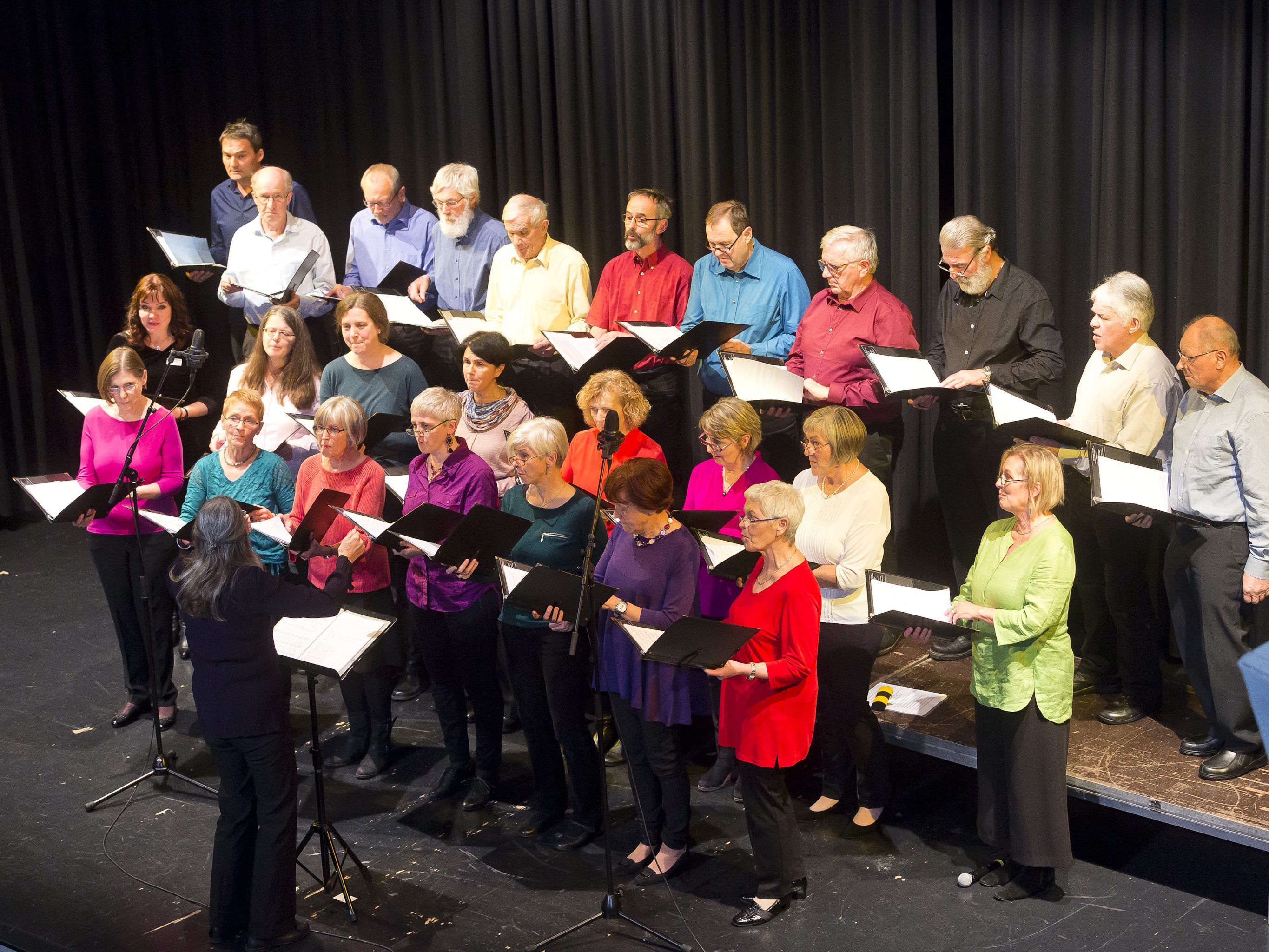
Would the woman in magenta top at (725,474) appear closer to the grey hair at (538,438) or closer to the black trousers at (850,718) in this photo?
the black trousers at (850,718)

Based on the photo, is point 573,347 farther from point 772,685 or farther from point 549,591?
point 772,685

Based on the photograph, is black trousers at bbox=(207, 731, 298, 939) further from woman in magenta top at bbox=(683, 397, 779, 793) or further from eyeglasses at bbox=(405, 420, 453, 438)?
woman in magenta top at bbox=(683, 397, 779, 793)

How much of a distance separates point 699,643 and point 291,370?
9.27ft

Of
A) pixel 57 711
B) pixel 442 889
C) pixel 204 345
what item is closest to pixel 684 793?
pixel 442 889

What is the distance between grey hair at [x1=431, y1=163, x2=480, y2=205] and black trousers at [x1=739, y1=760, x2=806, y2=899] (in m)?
3.20

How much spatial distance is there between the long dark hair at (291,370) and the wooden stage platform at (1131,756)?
2650 millimetres

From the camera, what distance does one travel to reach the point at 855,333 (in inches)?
189

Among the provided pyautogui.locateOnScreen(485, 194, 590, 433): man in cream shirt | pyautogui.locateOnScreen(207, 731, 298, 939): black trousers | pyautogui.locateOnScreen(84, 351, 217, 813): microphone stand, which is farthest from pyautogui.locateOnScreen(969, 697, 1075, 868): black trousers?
pyautogui.locateOnScreen(485, 194, 590, 433): man in cream shirt

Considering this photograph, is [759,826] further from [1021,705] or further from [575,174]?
[575,174]

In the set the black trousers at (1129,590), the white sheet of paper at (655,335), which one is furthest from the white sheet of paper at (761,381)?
the black trousers at (1129,590)

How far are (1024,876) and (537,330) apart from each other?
118 inches

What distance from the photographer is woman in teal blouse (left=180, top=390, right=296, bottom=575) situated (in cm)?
478

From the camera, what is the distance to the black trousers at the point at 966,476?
479 centimetres

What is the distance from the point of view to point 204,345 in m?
8.12
